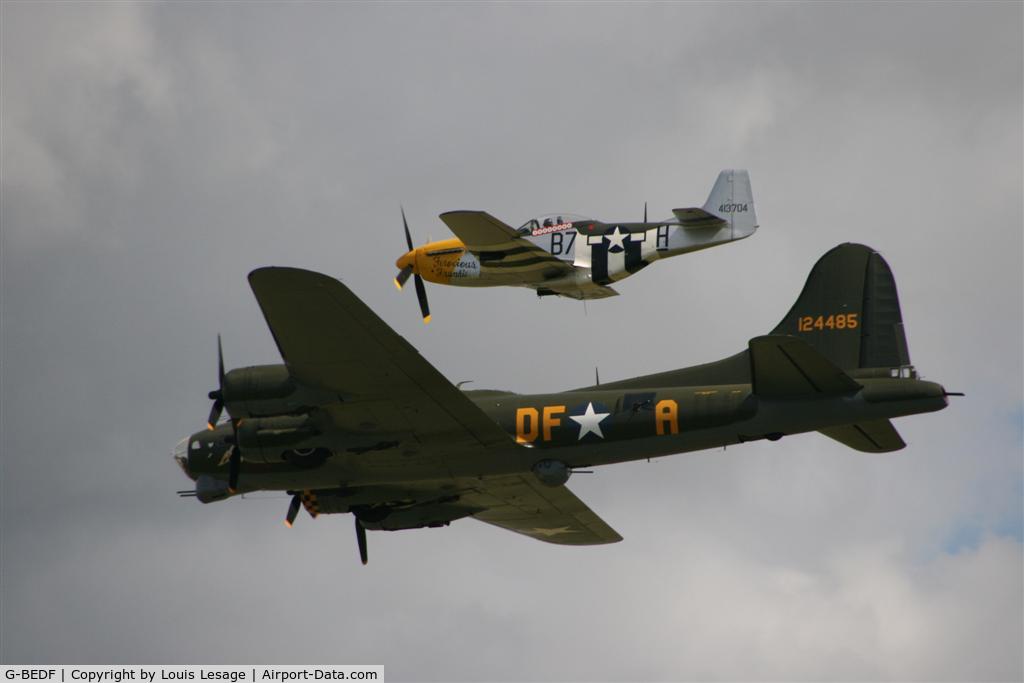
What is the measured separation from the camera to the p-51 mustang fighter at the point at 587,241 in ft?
174

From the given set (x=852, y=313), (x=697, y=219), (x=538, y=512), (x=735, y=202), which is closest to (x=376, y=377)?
(x=538, y=512)

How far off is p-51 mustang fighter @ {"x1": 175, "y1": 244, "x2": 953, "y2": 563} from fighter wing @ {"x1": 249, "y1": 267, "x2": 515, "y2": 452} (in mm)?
40

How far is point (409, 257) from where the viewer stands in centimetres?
5819

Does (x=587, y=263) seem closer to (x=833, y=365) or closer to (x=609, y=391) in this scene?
(x=609, y=391)

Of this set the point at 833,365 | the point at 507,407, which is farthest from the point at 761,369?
the point at 507,407

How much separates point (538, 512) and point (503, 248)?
32.9 ft

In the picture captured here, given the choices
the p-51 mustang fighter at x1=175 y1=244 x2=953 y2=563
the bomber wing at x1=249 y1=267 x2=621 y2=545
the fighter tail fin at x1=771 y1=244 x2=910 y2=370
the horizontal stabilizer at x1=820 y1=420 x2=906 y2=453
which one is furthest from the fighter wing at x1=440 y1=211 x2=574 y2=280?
the horizontal stabilizer at x1=820 y1=420 x2=906 y2=453

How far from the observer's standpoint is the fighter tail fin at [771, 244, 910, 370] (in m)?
39.1

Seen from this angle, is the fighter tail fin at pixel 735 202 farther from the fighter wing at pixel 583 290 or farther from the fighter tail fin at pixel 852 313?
the fighter tail fin at pixel 852 313

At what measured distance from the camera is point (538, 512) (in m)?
48.2

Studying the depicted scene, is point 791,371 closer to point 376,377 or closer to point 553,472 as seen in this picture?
point 553,472

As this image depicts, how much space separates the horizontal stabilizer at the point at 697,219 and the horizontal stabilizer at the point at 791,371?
1519 centimetres

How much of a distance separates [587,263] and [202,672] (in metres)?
21.2

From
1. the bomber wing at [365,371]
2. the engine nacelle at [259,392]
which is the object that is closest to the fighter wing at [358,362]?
the bomber wing at [365,371]
